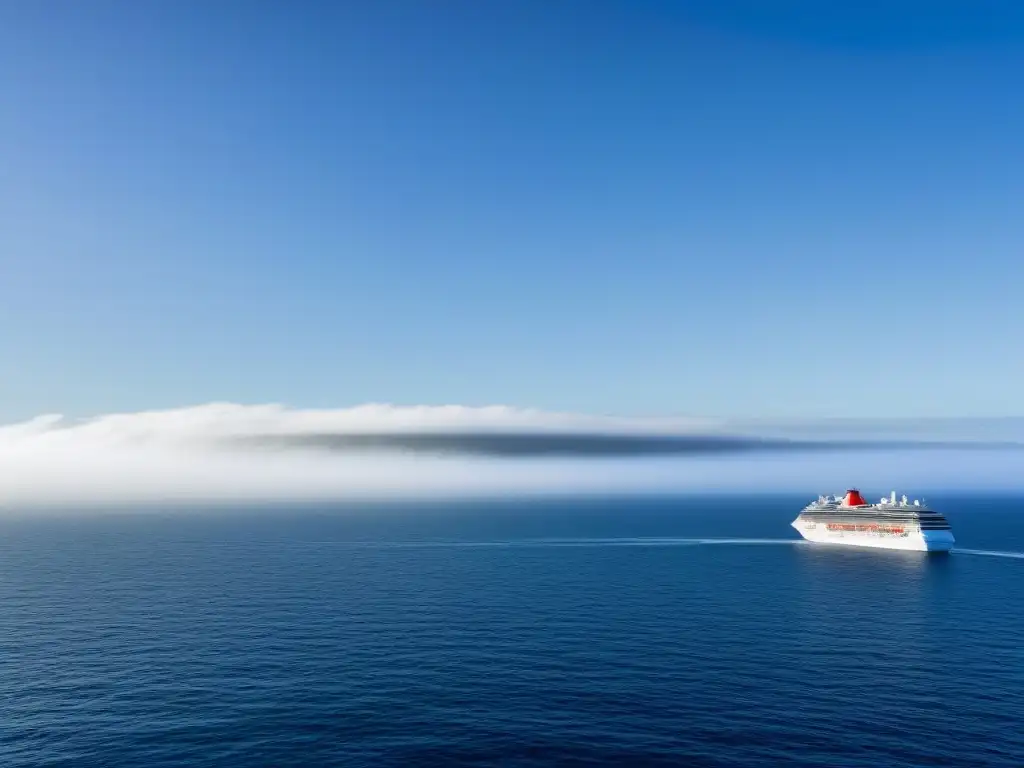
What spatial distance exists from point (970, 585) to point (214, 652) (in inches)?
6535

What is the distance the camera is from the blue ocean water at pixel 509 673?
6581cm

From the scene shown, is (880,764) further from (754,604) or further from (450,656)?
(754,604)

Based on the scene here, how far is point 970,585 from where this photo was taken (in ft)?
511

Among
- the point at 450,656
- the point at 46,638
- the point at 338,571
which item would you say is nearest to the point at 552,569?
the point at 338,571

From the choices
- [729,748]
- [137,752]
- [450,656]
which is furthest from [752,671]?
[137,752]

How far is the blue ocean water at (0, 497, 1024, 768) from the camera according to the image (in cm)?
6581

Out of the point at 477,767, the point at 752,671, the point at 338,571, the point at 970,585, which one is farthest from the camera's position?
the point at 338,571

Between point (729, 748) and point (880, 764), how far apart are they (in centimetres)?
1379

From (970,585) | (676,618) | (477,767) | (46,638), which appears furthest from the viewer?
(970,585)

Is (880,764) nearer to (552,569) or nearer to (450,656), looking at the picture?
(450,656)

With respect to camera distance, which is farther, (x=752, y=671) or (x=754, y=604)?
(x=754, y=604)

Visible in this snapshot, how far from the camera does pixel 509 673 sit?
287ft

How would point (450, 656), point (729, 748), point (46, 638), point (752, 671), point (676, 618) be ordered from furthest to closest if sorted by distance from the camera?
point (676, 618), point (46, 638), point (450, 656), point (752, 671), point (729, 748)

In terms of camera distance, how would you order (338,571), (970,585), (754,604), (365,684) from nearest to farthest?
(365,684) < (754,604) < (970,585) < (338,571)
